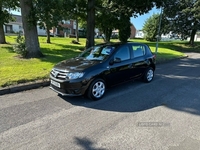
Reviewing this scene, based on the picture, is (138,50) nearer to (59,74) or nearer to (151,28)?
(59,74)

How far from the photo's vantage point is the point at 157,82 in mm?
6418

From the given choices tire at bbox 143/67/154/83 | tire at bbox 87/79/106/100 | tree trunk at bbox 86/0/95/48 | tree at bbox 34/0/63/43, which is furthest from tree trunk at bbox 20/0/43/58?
tire at bbox 143/67/154/83

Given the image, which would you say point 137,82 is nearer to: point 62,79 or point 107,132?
point 62,79

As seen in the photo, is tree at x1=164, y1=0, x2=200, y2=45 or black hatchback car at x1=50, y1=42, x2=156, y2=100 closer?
black hatchback car at x1=50, y1=42, x2=156, y2=100

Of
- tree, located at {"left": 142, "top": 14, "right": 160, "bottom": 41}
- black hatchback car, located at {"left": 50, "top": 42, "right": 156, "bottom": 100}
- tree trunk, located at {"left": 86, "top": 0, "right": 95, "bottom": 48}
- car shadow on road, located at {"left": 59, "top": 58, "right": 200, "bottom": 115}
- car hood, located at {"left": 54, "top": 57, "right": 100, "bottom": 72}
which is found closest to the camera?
car shadow on road, located at {"left": 59, "top": 58, "right": 200, "bottom": 115}

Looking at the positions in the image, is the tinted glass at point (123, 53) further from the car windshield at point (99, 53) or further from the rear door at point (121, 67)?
the car windshield at point (99, 53)

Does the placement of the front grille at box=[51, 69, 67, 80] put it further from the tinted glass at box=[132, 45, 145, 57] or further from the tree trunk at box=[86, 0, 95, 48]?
the tree trunk at box=[86, 0, 95, 48]

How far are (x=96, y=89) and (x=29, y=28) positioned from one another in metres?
6.15

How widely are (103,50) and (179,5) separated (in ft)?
80.2

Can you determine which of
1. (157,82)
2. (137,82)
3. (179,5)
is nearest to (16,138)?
(137,82)

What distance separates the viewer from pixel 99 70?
4.48m

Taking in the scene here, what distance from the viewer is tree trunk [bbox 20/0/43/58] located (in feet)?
27.0

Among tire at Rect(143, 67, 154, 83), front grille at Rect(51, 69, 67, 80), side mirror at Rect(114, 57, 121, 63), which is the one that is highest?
side mirror at Rect(114, 57, 121, 63)

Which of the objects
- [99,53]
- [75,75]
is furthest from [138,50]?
[75,75]
